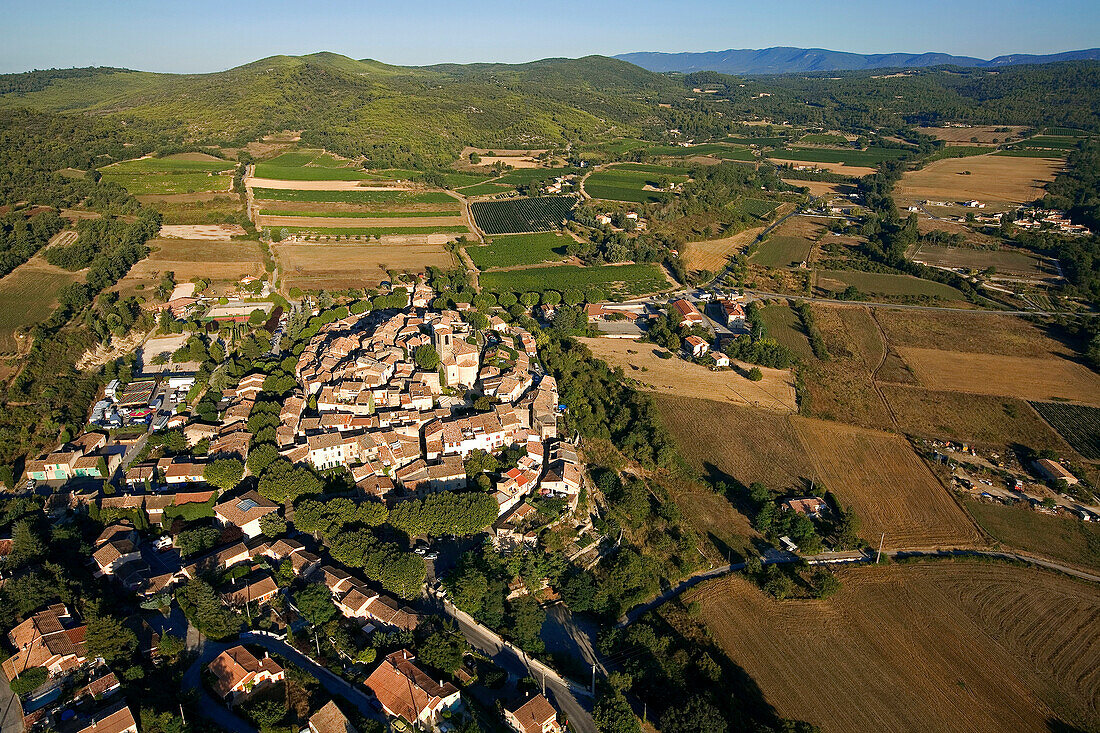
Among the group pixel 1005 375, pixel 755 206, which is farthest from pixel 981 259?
pixel 1005 375

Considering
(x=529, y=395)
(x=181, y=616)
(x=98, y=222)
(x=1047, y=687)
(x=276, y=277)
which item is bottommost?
(x=1047, y=687)

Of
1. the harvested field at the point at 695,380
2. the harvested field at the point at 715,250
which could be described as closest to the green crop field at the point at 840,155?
the harvested field at the point at 715,250

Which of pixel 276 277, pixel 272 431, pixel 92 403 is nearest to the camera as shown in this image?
pixel 272 431

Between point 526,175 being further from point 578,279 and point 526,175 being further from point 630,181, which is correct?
point 578,279

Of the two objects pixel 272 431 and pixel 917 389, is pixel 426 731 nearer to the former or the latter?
pixel 272 431

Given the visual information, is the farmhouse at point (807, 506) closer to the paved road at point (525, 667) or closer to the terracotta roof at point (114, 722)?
the paved road at point (525, 667)

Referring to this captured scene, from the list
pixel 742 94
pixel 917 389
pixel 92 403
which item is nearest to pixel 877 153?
pixel 742 94

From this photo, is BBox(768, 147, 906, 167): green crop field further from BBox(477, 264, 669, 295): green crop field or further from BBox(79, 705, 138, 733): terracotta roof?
BBox(79, 705, 138, 733): terracotta roof
